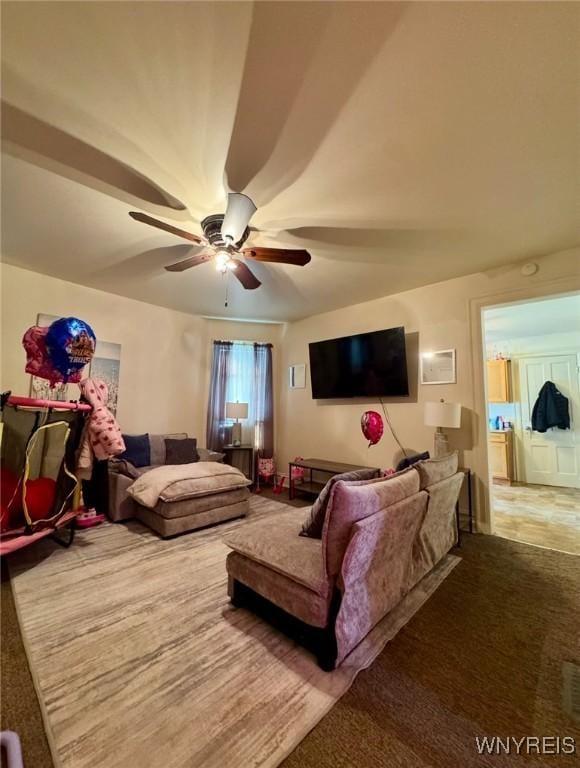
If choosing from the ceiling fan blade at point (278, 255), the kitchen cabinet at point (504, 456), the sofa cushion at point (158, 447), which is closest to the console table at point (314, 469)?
the sofa cushion at point (158, 447)

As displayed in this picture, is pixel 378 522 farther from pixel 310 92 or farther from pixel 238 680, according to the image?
pixel 310 92

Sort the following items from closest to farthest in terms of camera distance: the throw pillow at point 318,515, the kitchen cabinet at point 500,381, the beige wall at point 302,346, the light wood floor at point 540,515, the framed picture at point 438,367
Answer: the throw pillow at point 318,515, the light wood floor at point 540,515, the beige wall at point 302,346, the framed picture at point 438,367, the kitchen cabinet at point 500,381

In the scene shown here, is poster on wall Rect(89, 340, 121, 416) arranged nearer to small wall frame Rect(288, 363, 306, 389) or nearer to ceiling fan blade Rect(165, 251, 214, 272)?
ceiling fan blade Rect(165, 251, 214, 272)

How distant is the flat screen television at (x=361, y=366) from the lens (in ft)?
12.3

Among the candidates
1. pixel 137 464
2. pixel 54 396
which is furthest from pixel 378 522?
pixel 54 396

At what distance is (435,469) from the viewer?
85.8 inches

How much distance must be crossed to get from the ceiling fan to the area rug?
6.77ft

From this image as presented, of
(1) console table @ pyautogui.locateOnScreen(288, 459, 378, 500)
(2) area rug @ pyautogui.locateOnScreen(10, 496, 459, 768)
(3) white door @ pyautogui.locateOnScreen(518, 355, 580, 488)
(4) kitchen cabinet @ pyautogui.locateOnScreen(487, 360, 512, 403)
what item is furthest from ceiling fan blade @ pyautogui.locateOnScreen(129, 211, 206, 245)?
(3) white door @ pyautogui.locateOnScreen(518, 355, 580, 488)

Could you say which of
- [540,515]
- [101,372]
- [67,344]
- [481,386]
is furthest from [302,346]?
[540,515]

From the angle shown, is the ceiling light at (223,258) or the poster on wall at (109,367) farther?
the poster on wall at (109,367)

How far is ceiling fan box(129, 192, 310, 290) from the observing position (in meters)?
1.93

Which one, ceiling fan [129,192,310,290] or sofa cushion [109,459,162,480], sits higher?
ceiling fan [129,192,310,290]

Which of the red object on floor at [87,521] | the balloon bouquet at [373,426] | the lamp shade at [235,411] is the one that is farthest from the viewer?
the lamp shade at [235,411]

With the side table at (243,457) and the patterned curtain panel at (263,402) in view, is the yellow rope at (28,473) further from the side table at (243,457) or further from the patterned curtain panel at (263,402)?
the patterned curtain panel at (263,402)
